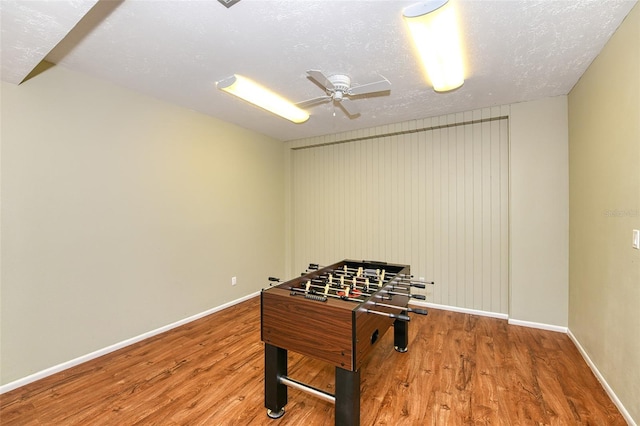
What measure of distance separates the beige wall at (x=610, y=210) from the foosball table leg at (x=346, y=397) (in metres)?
1.76

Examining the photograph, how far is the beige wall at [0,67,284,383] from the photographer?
89.0 inches

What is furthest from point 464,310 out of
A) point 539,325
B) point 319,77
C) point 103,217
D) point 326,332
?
point 103,217

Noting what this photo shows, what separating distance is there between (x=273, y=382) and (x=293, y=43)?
244 centimetres

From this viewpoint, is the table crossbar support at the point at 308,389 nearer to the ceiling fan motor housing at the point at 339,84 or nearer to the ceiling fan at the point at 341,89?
the ceiling fan at the point at 341,89

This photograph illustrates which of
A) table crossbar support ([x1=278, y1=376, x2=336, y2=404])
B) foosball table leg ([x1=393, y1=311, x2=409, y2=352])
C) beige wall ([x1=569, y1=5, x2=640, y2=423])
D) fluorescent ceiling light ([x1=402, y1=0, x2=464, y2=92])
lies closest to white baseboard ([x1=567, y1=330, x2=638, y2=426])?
beige wall ([x1=569, y1=5, x2=640, y2=423])

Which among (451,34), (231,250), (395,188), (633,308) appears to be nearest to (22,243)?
(231,250)

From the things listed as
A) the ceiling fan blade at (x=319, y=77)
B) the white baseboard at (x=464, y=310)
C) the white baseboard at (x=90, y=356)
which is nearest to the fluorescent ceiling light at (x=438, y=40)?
the ceiling fan blade at (x=319, y=77)

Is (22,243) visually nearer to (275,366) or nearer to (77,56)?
(77,56)

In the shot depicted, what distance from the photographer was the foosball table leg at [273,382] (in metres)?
1.91

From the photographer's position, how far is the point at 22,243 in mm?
2260

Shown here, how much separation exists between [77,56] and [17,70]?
0.41 metres

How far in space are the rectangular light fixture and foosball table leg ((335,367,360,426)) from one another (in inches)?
93.7

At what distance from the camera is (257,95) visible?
2.88 meters

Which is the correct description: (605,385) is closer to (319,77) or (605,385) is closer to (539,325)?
(539,325)
